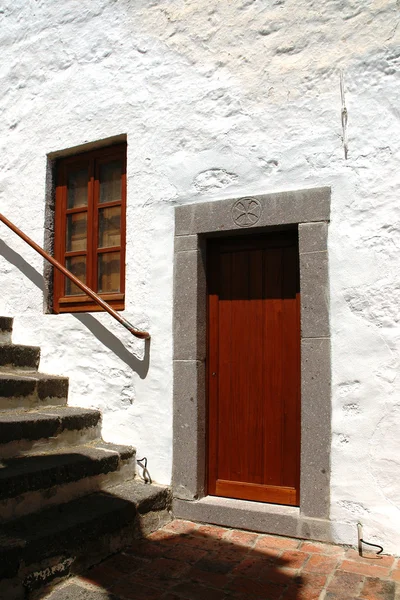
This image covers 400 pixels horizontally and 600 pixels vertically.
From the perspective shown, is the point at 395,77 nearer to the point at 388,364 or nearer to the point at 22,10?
the point at 388,364

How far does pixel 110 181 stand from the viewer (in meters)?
4.75

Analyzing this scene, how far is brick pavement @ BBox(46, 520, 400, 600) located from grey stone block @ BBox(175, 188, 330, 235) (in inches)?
81.0

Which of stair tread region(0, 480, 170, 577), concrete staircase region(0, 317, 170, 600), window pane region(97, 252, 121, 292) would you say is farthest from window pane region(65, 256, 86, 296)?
stair tread region(0, 480, 170, 577)

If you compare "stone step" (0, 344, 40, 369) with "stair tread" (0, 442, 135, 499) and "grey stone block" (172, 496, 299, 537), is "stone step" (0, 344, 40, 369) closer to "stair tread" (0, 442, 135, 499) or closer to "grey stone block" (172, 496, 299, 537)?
"stair tread" (0, 442, 135, 499)

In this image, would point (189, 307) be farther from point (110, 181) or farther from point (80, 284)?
point (110, 181)

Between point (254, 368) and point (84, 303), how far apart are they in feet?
5.13

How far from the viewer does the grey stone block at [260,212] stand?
374 centimetres

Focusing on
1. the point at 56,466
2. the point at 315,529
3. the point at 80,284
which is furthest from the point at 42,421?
the point at 315,529

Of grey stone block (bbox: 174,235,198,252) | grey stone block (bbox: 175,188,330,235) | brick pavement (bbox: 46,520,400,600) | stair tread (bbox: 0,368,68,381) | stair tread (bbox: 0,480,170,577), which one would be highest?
grey stone block (bbox: 175,188,330,235)

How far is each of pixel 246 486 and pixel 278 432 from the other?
17.5 inches

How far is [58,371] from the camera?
4.61 m

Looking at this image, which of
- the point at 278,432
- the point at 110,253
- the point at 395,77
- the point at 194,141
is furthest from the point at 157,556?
the point at 395,77

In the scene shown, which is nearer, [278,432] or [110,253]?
[278,432]

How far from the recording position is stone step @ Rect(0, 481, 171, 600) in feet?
9.20
